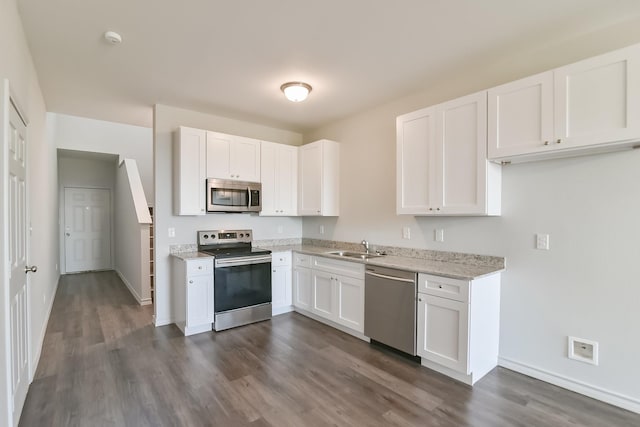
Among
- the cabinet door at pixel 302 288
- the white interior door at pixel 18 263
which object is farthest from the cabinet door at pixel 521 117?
the white interior door at pixel 18 263

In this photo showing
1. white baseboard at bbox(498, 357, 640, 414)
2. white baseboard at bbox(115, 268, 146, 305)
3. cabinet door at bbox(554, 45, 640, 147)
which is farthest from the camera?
white baseboard at bbox(115, 268, 146, 305)

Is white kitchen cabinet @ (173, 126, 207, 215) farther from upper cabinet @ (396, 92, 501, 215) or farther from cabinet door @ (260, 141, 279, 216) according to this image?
upper cabinet @ (396, 92, 501, 215)

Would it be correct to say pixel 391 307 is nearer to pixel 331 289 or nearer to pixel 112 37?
pixel 331 289

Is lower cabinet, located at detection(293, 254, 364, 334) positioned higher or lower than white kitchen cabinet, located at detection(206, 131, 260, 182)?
lower

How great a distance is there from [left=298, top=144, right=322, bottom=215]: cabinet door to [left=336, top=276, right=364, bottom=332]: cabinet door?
119 cm

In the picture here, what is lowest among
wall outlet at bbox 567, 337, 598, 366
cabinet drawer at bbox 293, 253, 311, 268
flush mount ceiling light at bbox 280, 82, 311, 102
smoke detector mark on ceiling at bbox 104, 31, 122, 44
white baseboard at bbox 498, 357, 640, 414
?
white baseboard at bbox 498, 357, 640, 414

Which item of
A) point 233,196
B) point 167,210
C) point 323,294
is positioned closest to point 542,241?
point 323,294

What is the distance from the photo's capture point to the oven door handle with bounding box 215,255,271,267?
11.8 feet

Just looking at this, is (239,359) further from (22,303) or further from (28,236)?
(28,236)

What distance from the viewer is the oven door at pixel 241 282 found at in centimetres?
359

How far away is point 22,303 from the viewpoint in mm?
2273

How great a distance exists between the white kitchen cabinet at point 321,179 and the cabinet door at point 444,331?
1962 mm

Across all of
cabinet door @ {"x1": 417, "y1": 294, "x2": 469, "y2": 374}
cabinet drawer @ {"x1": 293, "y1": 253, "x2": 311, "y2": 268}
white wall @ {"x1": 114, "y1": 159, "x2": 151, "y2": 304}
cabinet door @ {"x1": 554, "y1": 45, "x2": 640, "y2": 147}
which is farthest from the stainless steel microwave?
cabinet door @ {"x1": 554, "y1": 45, "x2": 640, "y2": 147}

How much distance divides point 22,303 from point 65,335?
1.56 m
